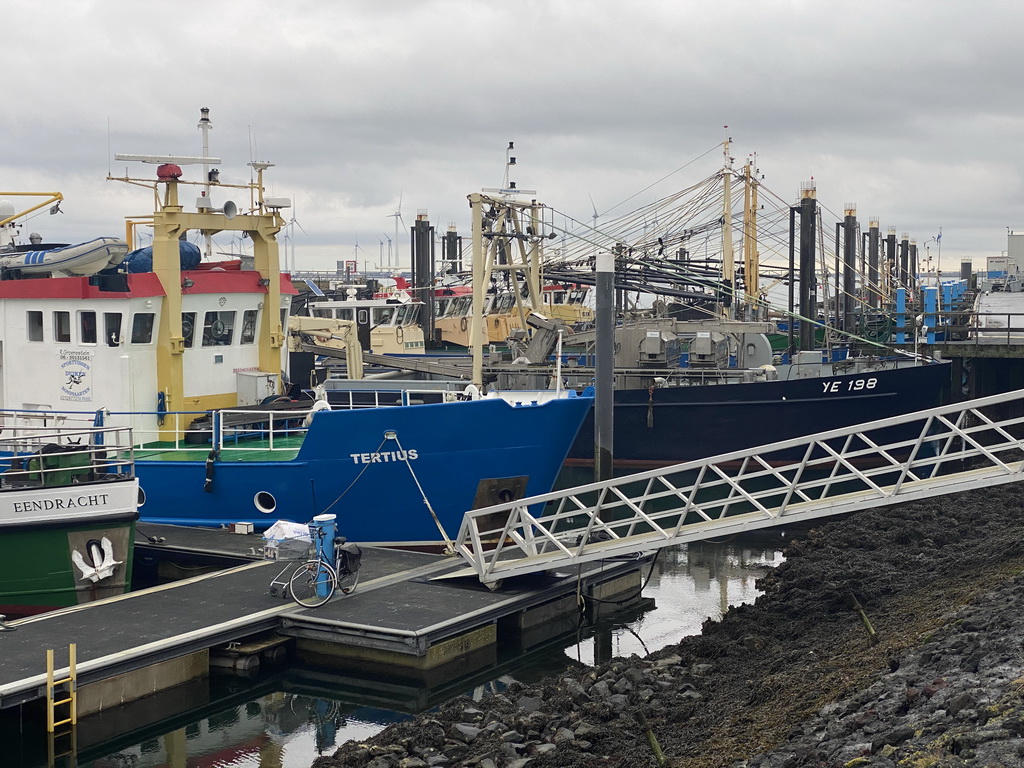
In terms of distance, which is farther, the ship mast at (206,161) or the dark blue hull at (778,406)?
the dark blue hull at (778,406)

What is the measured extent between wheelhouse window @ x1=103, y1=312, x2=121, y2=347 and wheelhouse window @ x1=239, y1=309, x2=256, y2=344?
213 centimetres

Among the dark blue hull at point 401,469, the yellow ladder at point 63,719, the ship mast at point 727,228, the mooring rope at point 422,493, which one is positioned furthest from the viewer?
the ship mast at point 727,228

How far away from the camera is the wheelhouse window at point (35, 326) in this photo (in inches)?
714

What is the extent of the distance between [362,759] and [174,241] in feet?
33.3

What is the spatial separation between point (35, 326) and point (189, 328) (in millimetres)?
2524

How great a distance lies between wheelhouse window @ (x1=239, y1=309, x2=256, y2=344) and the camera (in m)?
18.8

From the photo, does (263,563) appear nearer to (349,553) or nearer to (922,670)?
(349,553)

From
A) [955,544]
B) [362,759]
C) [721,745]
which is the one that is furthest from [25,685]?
[955,544]

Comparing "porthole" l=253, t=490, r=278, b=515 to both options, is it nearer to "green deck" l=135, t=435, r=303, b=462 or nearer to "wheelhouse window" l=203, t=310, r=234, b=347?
"green deck" l=135, t=435, r=303, b=462

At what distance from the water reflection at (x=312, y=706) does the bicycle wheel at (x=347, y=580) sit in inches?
→ 44.7

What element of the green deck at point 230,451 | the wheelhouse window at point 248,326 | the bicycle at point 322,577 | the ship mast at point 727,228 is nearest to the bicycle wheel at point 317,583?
the bicycle at point 322,577

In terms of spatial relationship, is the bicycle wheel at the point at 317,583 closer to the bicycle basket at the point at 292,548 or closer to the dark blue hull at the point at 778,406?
the bicycle basket at the point at 292,548

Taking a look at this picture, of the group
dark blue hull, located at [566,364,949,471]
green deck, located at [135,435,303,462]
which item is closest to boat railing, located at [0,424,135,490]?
green deck, located at [135,435,303,462]

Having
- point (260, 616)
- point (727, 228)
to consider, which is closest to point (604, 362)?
point (260, 616)
